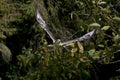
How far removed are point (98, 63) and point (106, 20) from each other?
0.31m

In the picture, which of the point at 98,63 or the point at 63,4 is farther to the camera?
the point at 63,4

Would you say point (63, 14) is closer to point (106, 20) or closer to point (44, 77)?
point (106, 20)

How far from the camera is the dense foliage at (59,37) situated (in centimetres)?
166

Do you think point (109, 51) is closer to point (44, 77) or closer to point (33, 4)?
point (44, 77)

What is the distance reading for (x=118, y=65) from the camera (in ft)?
6.51

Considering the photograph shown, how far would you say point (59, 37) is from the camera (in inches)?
111

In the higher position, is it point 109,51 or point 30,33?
point 109,51

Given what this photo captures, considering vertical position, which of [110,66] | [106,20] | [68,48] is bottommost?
[110,66]

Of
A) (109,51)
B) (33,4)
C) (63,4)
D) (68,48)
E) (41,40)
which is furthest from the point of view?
(63,4)

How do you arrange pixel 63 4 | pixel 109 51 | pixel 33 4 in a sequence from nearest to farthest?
pixel 109 51 → pixel 33 4 → pixel 63 4

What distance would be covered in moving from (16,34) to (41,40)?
393 mm

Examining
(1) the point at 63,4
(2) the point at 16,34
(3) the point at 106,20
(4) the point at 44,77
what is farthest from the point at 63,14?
(4) the point at 44,77

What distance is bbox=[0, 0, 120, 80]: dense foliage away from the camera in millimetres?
1663

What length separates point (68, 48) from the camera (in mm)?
1806
